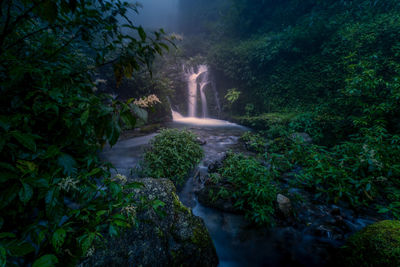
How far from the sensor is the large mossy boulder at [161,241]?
1.65 m

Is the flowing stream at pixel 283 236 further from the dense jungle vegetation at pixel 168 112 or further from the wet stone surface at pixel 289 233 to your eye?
the dense jungle vegetation at pixel 168 112

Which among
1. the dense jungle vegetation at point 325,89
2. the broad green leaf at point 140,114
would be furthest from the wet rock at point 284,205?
the broad green leaf at point 140,114

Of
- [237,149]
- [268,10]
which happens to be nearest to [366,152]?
[237,149]

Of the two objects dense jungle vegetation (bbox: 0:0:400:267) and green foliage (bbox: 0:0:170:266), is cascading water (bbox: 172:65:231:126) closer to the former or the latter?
dense jungle vegetation (bbox: 0:0:400:267)

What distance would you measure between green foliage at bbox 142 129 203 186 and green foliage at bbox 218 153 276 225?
1.11 m

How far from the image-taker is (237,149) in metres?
7.19

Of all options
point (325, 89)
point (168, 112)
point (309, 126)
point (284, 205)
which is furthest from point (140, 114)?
point (168, 112)

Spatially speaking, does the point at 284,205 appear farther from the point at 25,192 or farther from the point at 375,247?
the point at 25,192

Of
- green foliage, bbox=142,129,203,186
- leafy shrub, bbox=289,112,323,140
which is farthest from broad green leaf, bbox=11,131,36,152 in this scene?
leafy shrub, bbox=289,112,323,140

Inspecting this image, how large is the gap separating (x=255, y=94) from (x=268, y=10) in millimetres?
10238

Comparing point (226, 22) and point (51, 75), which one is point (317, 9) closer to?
point (226, 22)

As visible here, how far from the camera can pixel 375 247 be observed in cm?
213

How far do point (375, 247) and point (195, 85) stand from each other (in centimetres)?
1562

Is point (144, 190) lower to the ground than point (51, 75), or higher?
lower
